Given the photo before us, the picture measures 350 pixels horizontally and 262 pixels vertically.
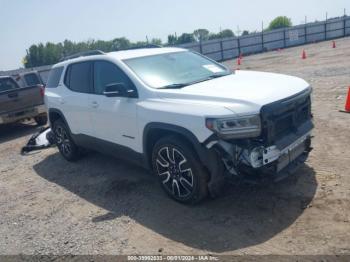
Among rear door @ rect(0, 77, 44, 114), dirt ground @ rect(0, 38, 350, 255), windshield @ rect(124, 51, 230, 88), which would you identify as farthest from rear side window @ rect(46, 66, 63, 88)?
rear door @ rect(0, 77, 44, 114)

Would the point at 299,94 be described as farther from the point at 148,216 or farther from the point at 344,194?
the point at 148,216

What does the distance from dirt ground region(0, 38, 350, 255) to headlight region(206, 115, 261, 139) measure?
1.02m

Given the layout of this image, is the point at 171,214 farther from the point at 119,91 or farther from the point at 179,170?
the point at 119,91

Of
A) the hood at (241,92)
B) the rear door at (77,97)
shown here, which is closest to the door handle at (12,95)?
the rear door at (77,97)

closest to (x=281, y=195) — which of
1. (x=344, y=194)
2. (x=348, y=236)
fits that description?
(x=344, y=194)

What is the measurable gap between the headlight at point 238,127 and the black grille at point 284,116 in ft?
0.32

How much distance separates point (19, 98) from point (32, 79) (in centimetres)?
163

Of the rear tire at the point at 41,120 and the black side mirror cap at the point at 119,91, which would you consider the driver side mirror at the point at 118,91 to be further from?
the rear tire at the point at 41,120

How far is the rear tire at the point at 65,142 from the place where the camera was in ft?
22.2

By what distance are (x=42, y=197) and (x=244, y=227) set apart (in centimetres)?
337

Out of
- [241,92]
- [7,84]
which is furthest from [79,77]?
[7,84]

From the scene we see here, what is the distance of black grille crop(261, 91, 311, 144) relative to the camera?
373cm

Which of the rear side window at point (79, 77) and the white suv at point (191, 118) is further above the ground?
the rear side window at point (79, 77)

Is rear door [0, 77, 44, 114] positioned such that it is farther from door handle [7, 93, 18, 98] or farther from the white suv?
the white suv
